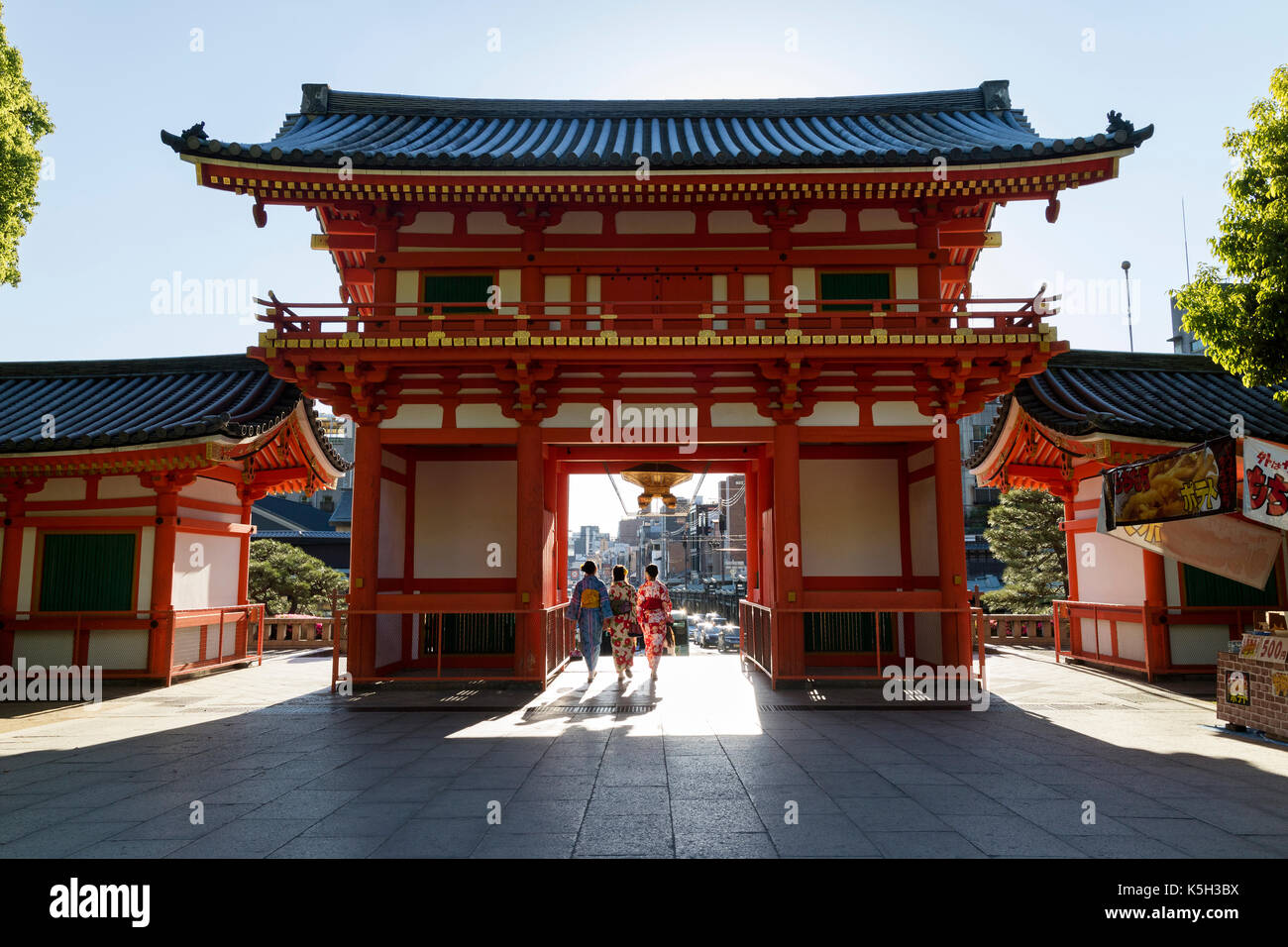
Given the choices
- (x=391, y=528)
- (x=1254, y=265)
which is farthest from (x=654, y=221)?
(x=1254, y=265)

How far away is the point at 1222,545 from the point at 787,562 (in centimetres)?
598

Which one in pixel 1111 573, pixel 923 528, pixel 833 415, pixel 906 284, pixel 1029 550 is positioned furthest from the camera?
pixel 1029 550

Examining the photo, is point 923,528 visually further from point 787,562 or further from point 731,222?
point 731,222

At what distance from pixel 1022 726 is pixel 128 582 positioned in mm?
14258

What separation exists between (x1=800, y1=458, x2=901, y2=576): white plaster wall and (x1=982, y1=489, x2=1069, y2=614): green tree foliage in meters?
14.0

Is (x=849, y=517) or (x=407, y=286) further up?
(x=407, y=286)

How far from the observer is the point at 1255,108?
380 inches

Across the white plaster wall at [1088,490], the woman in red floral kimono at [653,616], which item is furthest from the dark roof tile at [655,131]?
the woman in red floral kimono at [653,616]

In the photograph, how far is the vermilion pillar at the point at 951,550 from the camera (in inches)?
424

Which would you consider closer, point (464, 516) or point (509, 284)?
point (509, 284)

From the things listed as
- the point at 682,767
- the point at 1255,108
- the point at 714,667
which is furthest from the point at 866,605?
the point at 1255,108

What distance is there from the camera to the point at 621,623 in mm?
12305

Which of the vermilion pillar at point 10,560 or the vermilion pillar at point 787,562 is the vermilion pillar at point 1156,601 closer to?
the vermilion pillar at point 787,562

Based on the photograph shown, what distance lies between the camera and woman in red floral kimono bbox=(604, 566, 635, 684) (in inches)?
482
